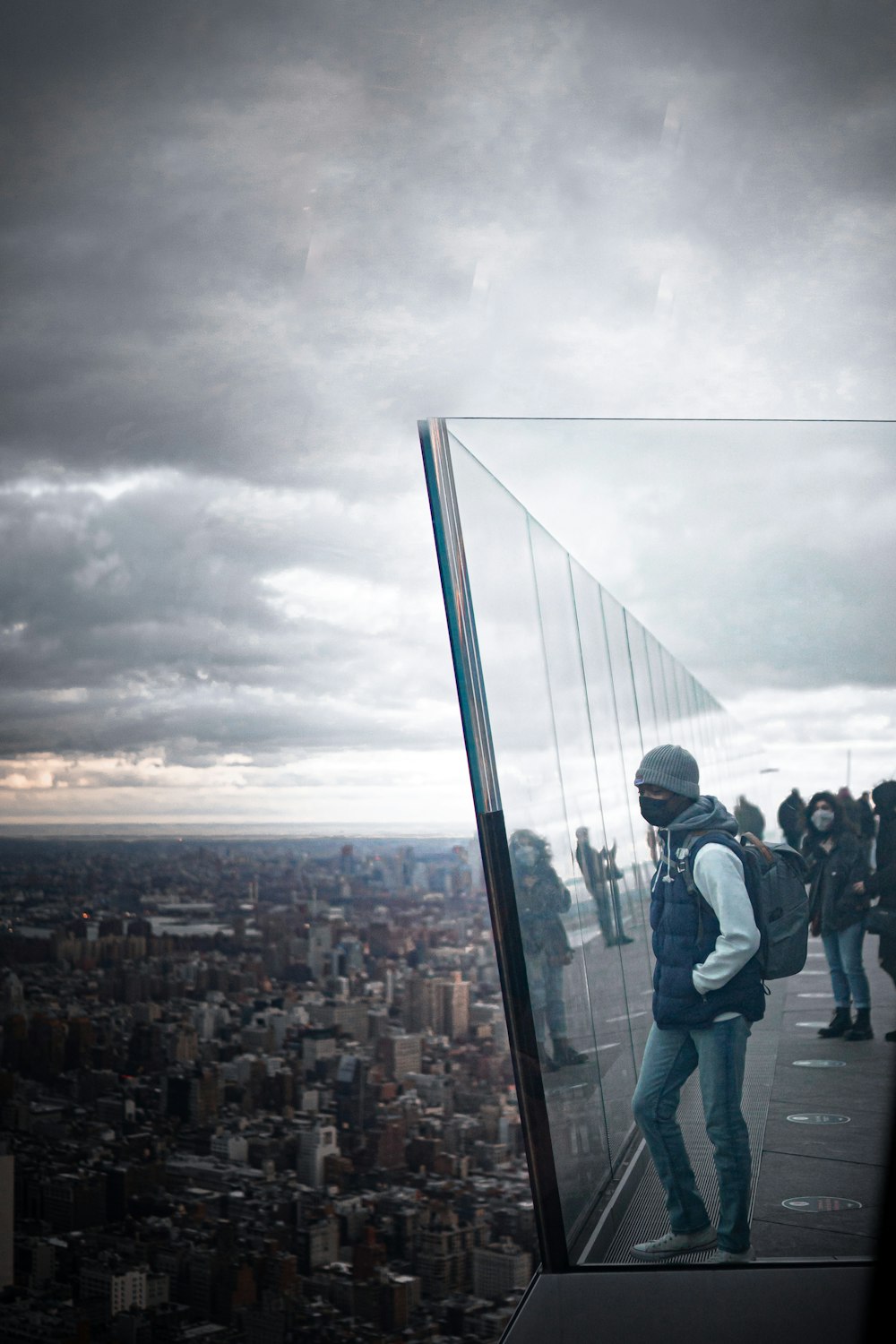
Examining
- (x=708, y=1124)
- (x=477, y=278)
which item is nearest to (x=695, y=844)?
(x=708, y=1124)

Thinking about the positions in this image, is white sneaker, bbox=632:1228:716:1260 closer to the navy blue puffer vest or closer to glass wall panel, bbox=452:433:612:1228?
glass wall panel, bbox=452:433:612:1228

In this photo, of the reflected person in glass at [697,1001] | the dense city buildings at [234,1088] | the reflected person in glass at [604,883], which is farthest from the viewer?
the dense city buildings at [234,1088]

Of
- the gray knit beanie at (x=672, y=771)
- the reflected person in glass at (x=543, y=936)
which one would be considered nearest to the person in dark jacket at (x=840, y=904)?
the gray knit beanie at (x=672, y=771)

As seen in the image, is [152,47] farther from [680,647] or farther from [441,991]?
[441,991]

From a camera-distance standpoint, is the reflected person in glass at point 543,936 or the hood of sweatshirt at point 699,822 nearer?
the hood of sweatshirt at point 699,822

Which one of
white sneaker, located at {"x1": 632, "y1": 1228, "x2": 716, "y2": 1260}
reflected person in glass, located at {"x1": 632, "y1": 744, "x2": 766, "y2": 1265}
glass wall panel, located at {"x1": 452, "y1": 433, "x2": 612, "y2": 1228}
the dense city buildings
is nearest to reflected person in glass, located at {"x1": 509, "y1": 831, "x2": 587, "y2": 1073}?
glass wall panel, located at {"x1": 452, "y1": 433, "x2": 612, "y2": 1228}

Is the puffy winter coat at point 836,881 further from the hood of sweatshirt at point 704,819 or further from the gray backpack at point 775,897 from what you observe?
the hood of sweatshirt at point 704,819

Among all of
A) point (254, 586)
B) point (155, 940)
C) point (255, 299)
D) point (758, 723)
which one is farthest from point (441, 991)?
point (254, 586)

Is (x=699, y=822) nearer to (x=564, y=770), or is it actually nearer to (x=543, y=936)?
(x=564, y=770)
